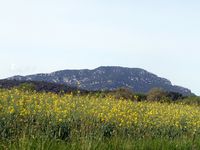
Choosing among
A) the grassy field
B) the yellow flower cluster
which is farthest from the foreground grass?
the yellow flower cluster

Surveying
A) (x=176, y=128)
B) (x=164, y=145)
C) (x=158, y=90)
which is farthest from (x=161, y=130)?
(x=158, y=90)

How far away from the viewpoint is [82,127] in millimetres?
9742

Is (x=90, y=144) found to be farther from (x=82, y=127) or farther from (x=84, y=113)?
(x=84, y=113)

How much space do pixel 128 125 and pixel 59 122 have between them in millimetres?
2468

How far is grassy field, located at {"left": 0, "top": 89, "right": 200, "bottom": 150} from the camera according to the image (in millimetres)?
8992

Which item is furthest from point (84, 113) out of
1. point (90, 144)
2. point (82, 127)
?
point (90, 144)

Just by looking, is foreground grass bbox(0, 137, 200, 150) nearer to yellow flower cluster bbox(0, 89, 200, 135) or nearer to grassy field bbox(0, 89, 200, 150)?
grassy field bbox(0, 89, 200, 150)

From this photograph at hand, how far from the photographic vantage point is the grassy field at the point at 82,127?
899 centimetres

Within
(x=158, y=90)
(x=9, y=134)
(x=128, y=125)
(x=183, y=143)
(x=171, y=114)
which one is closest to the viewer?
(x=9, y=134)

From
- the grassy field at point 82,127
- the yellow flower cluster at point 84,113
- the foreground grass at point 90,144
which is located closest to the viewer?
the foreground grass at point 90,144

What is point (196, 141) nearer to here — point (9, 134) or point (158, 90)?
point (9, 134)

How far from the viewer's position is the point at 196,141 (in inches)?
467

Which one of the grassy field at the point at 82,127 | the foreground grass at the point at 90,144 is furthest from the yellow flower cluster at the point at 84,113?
the foreground grass at the point at 90,144

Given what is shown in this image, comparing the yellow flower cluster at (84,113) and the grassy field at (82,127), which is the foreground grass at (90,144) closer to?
the grassy field at (82,127)
